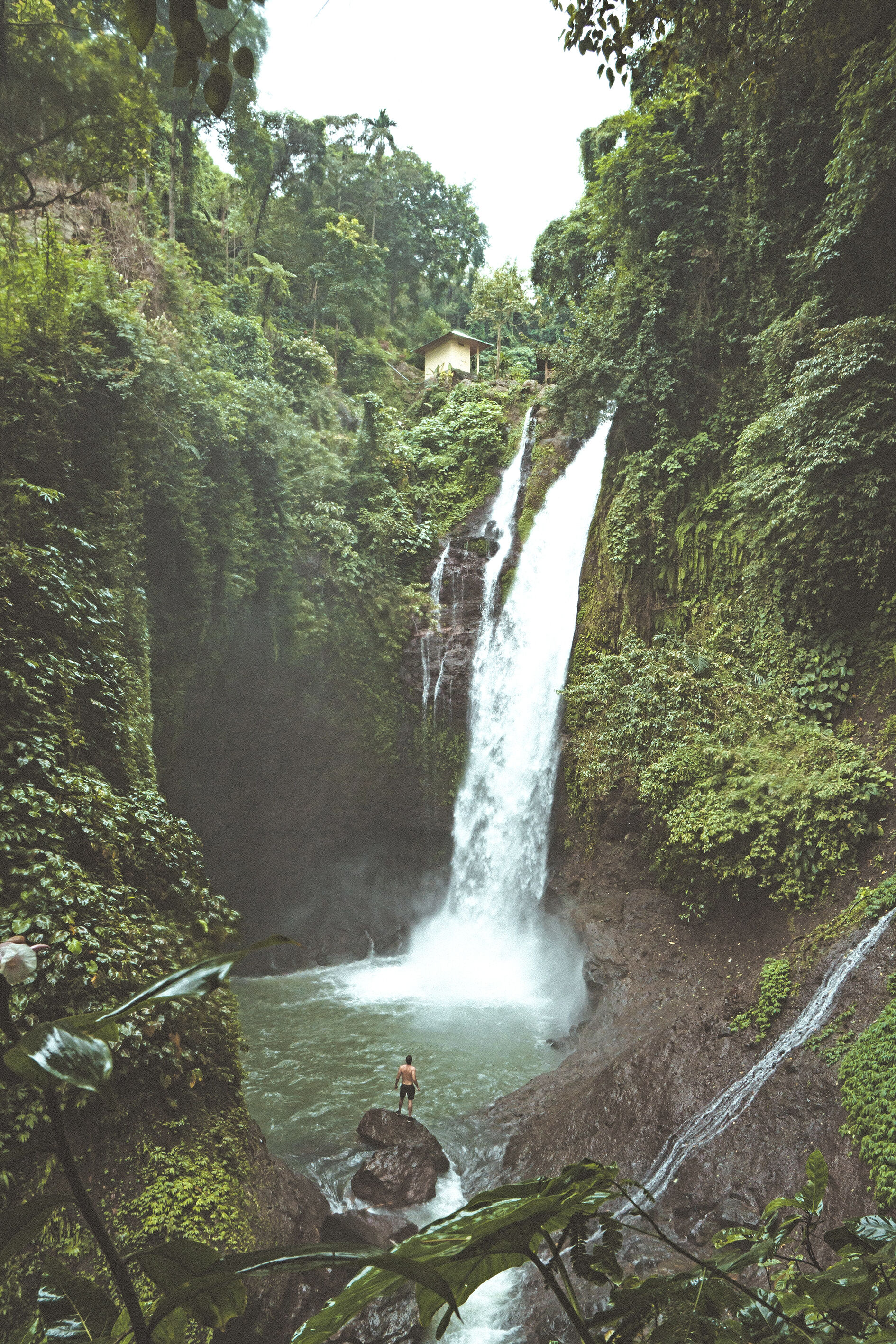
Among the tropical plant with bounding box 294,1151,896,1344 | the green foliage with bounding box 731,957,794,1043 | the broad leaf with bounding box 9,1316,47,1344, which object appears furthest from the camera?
the green foliage with bounding box 731,957,794,1043

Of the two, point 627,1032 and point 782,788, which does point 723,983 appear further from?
point 782,788

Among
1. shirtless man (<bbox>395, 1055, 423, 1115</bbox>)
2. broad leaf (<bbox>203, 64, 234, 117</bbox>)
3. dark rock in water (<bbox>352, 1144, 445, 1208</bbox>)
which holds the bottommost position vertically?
dark rock in water (<bbox>352, 1144, 445, 1208</bbox>)

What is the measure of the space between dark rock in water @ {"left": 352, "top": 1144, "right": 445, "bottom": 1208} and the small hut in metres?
21.3

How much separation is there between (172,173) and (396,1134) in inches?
709

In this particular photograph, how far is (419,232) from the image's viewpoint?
24344mm

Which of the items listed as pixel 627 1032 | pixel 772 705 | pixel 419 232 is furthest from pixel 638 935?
pixel 419 232

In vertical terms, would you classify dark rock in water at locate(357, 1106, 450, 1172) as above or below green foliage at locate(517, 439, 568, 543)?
below

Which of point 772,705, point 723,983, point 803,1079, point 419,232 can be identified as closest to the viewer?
point 803,1079

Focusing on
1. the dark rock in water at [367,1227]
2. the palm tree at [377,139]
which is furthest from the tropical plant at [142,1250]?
the palm tree at [377,139]

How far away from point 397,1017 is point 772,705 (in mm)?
6714

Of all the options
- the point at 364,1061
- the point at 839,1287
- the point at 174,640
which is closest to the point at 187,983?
the point at 839,1287

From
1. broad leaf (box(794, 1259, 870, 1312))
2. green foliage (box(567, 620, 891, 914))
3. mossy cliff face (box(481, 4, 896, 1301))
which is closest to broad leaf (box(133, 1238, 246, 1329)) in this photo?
broad leaf (box(794, 1259, 870, 1312))

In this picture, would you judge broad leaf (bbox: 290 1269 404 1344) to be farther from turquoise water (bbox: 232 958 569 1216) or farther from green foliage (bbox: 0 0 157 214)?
green foliage (bbox: 0 0 157 214)

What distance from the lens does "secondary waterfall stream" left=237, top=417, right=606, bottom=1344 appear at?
25.7 feet
